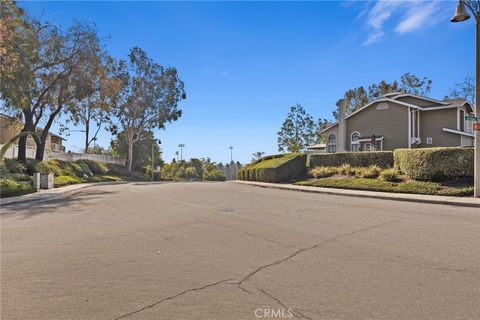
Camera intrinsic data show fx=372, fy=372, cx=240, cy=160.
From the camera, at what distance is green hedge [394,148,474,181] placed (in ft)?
53.9

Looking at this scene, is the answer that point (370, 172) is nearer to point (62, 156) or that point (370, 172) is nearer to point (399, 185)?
point (399, 185)

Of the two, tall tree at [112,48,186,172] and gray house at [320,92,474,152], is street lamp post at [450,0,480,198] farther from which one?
tall tree at [112,48,186,172]

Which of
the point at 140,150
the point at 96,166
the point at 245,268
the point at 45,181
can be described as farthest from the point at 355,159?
the point at 140,150

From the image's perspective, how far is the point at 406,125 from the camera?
1166 inches

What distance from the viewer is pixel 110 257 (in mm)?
6133

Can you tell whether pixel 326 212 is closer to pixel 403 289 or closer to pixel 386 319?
pixel 403 289

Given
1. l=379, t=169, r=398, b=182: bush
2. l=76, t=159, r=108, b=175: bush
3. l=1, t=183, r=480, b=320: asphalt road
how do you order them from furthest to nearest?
l=76, t=159, r=108, b=175: bush
l=379, t=169, r=398, b=182: bush
l=1, t=183, r=480, b=320: asphalt road

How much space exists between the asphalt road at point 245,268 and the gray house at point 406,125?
2127 centimetres

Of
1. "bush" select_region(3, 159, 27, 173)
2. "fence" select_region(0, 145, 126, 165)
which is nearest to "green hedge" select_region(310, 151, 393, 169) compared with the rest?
"bush" select_region(3, 159, 27, 173)

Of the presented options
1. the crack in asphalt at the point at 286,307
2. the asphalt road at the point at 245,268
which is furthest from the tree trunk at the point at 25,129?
the crack in asphalt at the point at 286,307

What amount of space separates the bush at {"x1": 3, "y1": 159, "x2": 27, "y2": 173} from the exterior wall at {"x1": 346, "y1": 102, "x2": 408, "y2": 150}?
87.8 ft

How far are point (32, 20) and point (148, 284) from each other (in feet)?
97.0

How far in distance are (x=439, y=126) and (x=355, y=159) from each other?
Answer: 10303 millimetres

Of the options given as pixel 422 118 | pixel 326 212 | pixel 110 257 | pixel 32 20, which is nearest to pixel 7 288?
pixel 110 257
